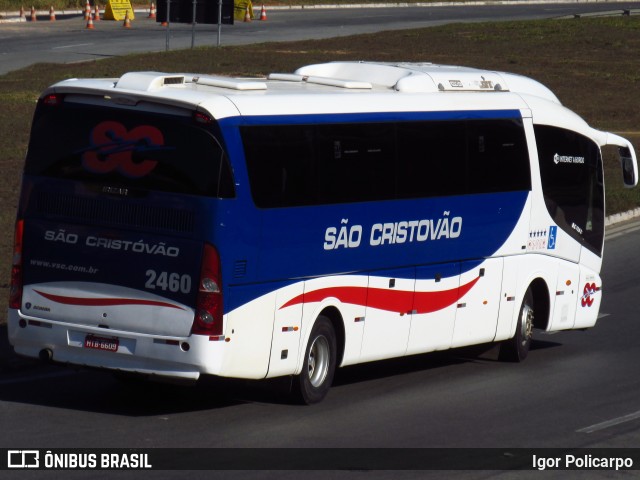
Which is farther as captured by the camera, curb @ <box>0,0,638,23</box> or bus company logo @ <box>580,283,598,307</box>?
curb @ <box>0,0,638,23</box>

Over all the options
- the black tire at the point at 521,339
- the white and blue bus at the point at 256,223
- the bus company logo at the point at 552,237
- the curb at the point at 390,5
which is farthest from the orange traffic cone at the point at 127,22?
the white and blue bus at the point at 256,223

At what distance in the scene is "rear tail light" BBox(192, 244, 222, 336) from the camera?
446 inches

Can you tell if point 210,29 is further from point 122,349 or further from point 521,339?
point 122,349

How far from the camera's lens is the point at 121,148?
1171 cm

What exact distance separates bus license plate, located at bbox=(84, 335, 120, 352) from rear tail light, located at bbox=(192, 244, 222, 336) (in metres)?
0.73

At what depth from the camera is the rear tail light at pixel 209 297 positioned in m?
11.3

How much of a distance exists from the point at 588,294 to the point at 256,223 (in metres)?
6.17

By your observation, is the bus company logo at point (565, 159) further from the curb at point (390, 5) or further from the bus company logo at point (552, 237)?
the curb at point (390, 5)

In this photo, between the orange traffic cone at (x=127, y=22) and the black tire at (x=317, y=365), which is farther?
the orange traffic cone at (x=127, y=22)

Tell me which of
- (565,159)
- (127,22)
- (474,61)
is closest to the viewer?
(565,159)

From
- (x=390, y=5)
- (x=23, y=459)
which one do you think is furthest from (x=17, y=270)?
(x=390, y=5)

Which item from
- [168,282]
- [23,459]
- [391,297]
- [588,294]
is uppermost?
[168,282]

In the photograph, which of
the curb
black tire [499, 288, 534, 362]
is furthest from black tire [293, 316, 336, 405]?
the curb

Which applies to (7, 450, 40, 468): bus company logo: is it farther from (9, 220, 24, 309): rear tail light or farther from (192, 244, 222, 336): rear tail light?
(9, 220, 24, 309): rear tail light
